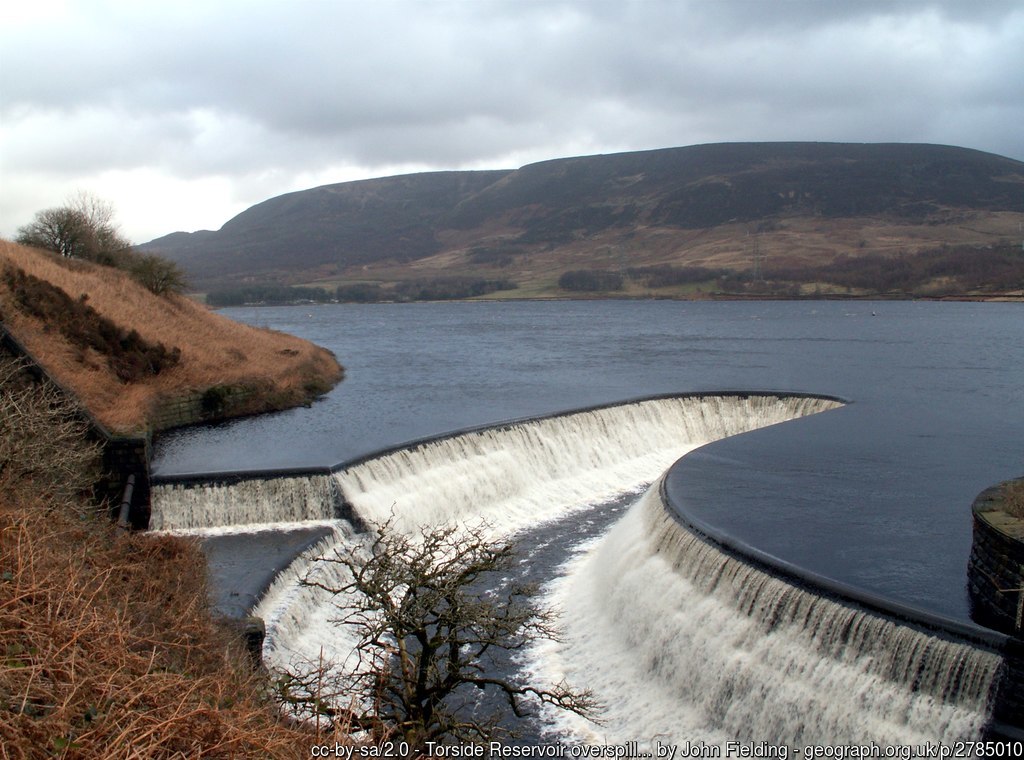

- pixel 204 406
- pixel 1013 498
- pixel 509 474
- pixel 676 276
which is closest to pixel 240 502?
pixel 509 474

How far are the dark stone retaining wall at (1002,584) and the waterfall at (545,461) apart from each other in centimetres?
1333

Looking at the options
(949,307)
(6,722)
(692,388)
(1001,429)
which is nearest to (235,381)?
(692,388)

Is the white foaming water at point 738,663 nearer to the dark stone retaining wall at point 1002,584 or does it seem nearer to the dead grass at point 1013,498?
the dark stone retaining wall at point 1002,584

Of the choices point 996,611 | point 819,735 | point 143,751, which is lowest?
point 819,735

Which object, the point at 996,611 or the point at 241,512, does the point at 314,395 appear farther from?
the point at 996,611

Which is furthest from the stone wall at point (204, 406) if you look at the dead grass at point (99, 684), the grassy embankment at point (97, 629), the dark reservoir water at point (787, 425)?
the dead grass at point (99, 684)

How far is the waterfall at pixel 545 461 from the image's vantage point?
91.7 feet

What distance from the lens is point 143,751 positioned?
689 centimetres

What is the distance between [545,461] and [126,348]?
21.6 meters

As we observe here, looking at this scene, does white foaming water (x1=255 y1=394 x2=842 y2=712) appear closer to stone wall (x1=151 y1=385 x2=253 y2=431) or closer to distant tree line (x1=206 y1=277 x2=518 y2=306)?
stone wall (x1=151 y1=385 x2=253 y2=431)

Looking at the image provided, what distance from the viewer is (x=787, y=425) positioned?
35.5 meters

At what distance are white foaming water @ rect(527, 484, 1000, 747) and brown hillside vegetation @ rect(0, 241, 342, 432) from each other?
19.5 m

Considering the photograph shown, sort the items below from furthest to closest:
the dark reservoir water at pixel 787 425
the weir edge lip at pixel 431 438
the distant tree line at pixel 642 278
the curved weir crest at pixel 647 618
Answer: the distant tree line at pixel 642 278
the weir edge lip at pixel 431 438
the dark reservoir water at pixel 787 425
the curved weir crest at pixel 647 618

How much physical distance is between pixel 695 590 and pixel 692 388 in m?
27.7
